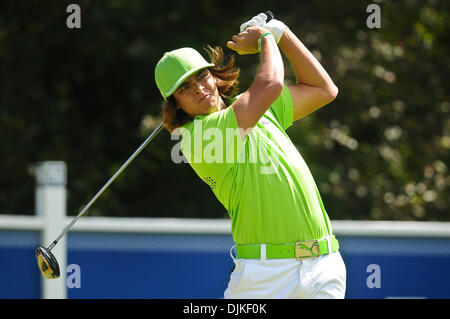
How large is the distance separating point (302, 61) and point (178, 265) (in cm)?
211

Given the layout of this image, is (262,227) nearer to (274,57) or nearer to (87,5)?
(274,57)

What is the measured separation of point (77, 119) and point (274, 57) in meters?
6.00

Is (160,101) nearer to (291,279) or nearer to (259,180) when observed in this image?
(259,180)

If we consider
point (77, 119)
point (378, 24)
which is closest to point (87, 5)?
point (77, 119)

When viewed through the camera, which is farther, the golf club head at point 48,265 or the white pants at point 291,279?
the golf club head at point 48,265

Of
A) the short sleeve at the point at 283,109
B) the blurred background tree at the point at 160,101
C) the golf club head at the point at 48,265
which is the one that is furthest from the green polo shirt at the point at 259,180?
the blurred background tree at the point at 160,101

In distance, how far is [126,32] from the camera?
29.0ft

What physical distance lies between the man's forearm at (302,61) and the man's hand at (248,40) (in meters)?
0.21

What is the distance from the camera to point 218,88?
379 centimetres

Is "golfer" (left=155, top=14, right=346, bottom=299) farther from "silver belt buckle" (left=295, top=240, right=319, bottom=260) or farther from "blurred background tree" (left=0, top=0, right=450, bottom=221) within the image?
"blurred background tree" (left=0, top=0, right=450, bottom=221)

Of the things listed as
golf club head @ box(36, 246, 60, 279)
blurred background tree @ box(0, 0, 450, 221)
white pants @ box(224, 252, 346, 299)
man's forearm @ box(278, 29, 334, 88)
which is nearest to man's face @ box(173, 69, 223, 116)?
man's forearm @ box(278, 29, 334, 88)

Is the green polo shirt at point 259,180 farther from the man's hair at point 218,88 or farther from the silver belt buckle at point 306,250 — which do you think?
the man's hair at point 218,88

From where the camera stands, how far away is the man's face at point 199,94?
360 centimetres

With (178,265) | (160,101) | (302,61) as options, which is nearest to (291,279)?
(302,61)
